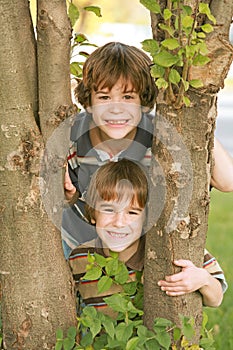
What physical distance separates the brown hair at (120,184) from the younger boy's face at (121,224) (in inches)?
0.9

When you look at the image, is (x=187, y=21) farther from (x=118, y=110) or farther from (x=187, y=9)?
(x=118, y=110)

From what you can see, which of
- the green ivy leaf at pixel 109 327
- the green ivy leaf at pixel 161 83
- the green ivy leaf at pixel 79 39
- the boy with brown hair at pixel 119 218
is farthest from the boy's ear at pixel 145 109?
the green ivy leaf at pixel 109 327

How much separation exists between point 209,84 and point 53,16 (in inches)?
19.6

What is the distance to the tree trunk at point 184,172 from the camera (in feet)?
6.33

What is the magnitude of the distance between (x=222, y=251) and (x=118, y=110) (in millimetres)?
2600

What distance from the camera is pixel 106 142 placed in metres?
2.57

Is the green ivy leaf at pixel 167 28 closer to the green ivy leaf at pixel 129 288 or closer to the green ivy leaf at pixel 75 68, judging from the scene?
the green ivy leaf at pixel 75 68

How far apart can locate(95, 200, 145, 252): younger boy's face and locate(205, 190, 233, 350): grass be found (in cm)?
121

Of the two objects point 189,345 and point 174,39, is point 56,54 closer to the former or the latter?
point 174,39

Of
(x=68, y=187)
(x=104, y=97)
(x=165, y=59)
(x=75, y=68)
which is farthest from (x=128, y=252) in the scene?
(x=165, y=59)

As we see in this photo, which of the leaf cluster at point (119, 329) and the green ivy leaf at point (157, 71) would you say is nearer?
the green ivy leaf at point (157, 71)

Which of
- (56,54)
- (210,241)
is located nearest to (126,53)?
(56,54)

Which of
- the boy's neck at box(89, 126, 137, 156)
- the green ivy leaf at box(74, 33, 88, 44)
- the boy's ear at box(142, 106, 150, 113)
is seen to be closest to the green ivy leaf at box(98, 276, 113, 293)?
the boy's neck at box(89, 126, 137, 156)

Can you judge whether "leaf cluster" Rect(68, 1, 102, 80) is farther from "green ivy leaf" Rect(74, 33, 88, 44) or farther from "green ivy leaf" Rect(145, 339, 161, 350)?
"green ivy leaf" Rect(145, 339, 161, 350)
